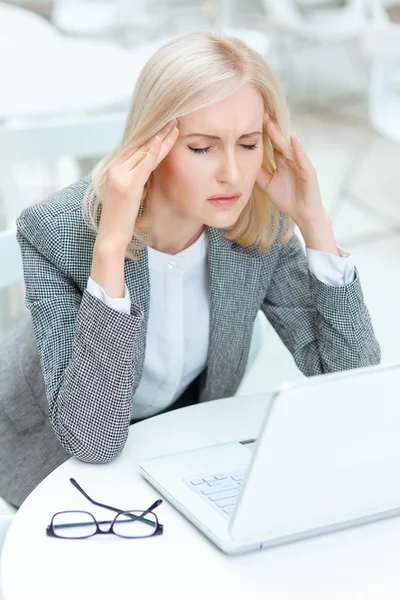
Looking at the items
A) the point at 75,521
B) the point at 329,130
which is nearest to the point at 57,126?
the point at 75,521

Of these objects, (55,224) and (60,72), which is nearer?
(55,224)

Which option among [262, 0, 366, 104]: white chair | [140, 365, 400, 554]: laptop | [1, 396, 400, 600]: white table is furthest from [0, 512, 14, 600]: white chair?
[262, 0, 366, 104]: white chair

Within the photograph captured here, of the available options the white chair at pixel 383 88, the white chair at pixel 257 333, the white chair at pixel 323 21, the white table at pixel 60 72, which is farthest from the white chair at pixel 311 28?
Answer: the white chair at pixel 257 333

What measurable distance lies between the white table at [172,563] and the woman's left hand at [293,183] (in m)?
0.57

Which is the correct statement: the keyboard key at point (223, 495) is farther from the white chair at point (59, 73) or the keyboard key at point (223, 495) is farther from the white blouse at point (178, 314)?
the white chair at point (59, 73)

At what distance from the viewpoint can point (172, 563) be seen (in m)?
1.05

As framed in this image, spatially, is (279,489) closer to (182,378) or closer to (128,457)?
(128,457)

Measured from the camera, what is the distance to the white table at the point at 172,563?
1.00m

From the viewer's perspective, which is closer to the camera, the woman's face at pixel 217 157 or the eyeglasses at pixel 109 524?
the eyeglasses at pixel 109 524

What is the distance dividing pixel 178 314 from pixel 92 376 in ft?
0.97

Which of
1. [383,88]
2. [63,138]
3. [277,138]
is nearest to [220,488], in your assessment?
[277,138]

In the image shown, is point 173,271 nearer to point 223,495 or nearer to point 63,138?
point 223,495

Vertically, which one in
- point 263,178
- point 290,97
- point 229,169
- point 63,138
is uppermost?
point 229,169

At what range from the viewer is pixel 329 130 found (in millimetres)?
5801
